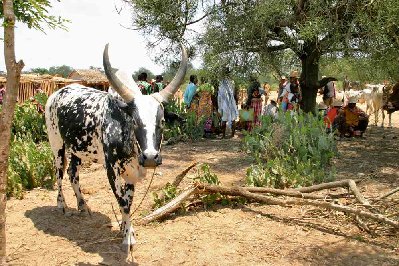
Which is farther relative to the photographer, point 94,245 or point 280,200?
point 280,200

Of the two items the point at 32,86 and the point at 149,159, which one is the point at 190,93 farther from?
the point at 149,159

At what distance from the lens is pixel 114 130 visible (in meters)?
3.99

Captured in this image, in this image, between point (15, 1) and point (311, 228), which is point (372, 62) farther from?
point (15, 1)

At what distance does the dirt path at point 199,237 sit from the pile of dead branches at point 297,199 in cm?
13

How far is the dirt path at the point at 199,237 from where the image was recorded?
152 inches

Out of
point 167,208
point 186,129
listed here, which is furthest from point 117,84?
point 186,129

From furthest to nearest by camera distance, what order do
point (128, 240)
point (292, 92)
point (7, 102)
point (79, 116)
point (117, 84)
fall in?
point (292, 92), point (79, 116), point (128, 240), point (117, 84), point (7, 102)

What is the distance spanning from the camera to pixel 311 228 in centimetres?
450

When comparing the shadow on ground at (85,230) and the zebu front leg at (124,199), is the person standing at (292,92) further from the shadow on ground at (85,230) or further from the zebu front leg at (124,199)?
the zebu front leg at (124,199)

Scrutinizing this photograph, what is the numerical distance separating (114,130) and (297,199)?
7.26ft

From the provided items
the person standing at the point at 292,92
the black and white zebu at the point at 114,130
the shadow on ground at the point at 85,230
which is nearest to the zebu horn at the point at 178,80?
the black and white zebu at the point at 114,130

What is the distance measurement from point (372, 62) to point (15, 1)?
6746mm

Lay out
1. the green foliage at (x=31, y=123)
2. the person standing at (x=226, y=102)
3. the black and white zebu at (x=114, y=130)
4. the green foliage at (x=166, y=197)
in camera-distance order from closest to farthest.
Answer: the black and white zebu at (x=114, y=130), the green foliage at (x=166, y=197), the green foliage at (x=31, y=123), the person standing at (x=226, y=102)

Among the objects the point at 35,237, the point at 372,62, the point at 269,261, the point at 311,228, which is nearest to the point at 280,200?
the point at 311,228
